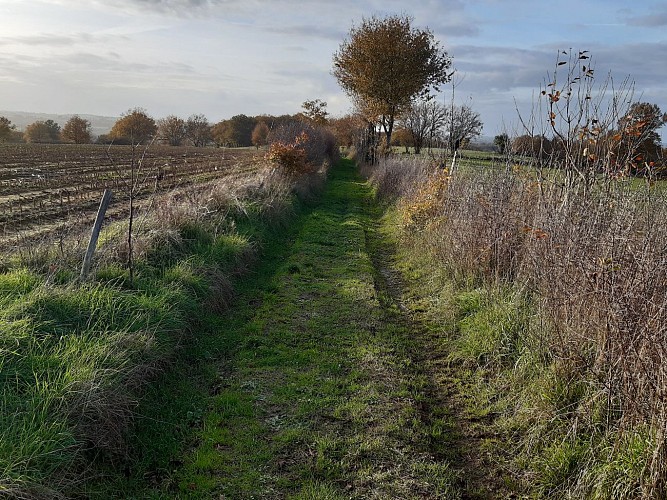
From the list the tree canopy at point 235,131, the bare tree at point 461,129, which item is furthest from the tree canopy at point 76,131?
the bare tree at point 461,129

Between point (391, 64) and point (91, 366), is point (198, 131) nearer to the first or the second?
point (391, 64)

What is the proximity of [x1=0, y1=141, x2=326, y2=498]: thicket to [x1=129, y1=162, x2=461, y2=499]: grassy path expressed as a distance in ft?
2.03

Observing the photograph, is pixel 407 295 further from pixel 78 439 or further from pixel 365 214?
pixel 365 214

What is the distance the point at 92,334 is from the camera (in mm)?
4680

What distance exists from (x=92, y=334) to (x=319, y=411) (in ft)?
7.75

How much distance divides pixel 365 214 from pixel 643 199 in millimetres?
11380

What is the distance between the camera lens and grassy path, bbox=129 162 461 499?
3.70 m

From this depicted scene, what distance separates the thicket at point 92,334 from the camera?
325cm

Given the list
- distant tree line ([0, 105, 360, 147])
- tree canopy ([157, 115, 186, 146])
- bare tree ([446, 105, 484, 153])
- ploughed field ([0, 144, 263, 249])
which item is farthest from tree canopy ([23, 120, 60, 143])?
bare tree ([446, 105, 484, 153])

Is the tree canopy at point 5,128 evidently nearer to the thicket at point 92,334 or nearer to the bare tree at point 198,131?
the bare tree at point 198,131

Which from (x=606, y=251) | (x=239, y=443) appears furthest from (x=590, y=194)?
(x=239, y=443)

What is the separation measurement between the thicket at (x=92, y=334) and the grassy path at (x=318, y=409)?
619mm

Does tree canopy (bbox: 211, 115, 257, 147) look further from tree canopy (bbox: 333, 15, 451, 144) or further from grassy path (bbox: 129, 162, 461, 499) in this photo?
grassy path (bbox: 129, 162, 461, 499)

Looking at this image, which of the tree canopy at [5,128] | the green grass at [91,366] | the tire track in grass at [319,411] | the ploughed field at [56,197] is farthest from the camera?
the tree canopy at [5,128]
